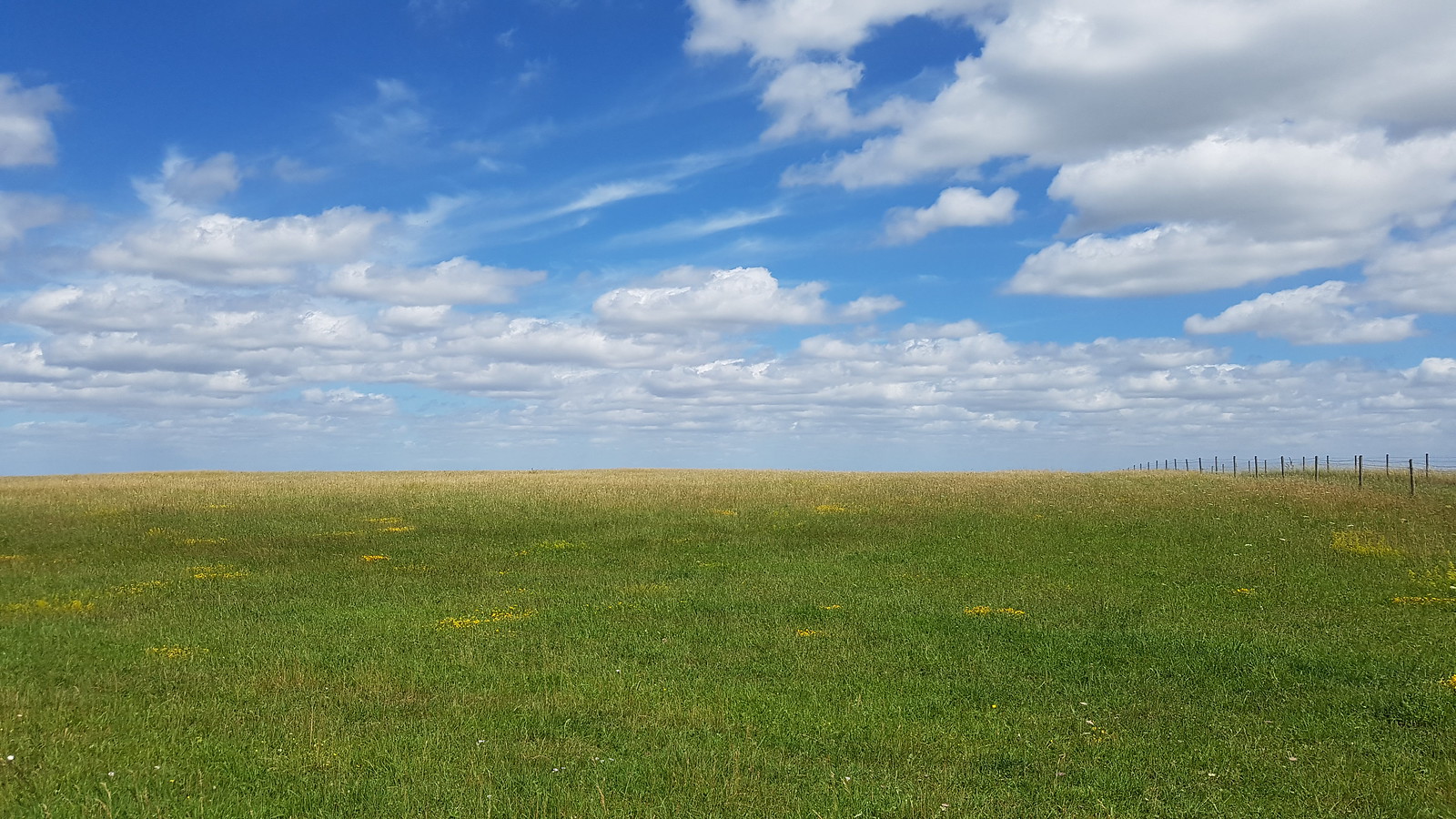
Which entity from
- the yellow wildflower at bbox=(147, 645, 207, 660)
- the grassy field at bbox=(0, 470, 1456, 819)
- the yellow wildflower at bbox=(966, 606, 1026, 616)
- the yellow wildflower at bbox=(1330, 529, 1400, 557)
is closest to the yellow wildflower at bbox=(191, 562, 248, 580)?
the grassy field at bbox=(0, 470, 1456, 819)

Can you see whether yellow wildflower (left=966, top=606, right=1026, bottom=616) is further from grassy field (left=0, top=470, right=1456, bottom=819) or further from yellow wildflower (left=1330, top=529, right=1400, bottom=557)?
yellow wildflower (left=1330, top=529, right=1400, bottom=557)

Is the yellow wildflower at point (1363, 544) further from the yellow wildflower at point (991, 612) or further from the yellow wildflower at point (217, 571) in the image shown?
the yellow wildflower at point (217, 571)

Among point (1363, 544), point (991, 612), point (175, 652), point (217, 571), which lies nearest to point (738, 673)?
point (991, 612)

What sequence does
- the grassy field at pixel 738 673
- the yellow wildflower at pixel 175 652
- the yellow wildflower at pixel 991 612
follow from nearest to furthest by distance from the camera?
the grassy field at pixel 738 673 < the yellow wildflower at pixel 175 652 < the yellow wildflower at pixel 991 612

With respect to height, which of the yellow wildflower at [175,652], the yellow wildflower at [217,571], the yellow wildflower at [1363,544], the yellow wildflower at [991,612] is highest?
the yellow wildflower at [1363,544]

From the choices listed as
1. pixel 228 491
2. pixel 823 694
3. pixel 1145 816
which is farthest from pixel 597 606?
pixel 228 491

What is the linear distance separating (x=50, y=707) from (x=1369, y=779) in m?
17.0

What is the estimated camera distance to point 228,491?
5291 centimetres

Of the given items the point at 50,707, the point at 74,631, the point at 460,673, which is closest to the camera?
the point at 50,707

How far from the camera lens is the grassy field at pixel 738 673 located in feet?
34.8

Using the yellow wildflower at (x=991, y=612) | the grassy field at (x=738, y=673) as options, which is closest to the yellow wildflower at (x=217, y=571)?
the grassy field at (x=738, y=673)

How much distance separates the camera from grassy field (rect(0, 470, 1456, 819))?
10.6m

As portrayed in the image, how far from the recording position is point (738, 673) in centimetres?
1572

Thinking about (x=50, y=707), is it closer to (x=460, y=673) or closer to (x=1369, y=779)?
(x=460, y=673)
